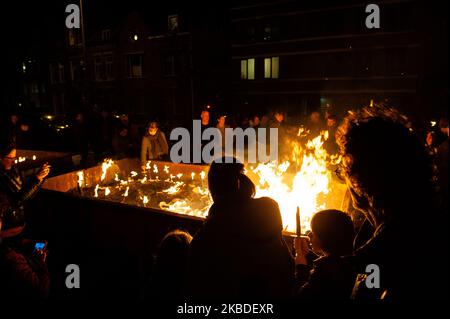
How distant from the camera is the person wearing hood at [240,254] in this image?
2.56m

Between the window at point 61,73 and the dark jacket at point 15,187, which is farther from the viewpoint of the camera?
the window at point 61,73

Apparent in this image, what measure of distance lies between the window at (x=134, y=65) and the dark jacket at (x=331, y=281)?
35.3 metres

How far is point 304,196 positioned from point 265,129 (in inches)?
273

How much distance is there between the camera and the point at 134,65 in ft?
118

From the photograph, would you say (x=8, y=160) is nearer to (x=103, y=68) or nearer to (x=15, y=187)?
(x=15, y=187)

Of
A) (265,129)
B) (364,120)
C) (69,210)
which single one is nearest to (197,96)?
(265,129)

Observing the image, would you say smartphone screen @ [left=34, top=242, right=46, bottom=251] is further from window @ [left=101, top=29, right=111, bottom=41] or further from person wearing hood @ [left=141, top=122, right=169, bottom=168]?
window @ [left=101, top=29, right=111, bottom=41]

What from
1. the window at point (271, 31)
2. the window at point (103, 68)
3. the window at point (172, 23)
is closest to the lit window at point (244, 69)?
the window at point (271, 31)

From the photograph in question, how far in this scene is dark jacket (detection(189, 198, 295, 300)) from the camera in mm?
2564

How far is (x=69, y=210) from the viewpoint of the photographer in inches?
267

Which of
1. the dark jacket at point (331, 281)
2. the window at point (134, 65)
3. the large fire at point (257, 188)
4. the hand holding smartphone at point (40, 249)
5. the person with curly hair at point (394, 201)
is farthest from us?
the window at point (134, 65)

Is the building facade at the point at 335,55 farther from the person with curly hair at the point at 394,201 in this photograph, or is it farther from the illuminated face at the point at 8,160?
the person with curly hair at the point at 394,201

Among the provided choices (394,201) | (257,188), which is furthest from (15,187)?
(394,201)

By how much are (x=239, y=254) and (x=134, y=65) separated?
118ft
